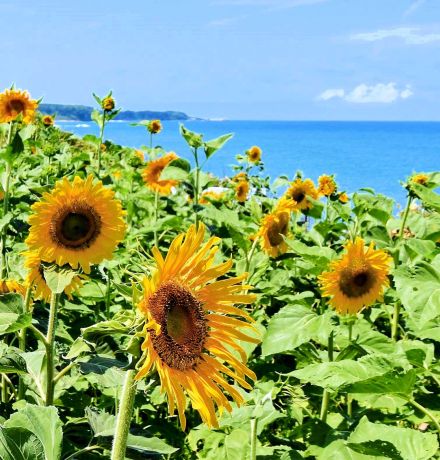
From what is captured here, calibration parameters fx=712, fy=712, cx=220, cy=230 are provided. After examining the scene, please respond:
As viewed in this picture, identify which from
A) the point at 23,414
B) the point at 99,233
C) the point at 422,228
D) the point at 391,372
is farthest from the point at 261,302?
the point at 23,414

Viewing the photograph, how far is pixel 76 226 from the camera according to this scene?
189cm

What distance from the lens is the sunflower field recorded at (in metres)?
1.18

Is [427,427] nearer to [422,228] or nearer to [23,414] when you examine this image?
[422,228]

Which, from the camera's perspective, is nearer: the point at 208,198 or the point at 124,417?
the point at 124,417

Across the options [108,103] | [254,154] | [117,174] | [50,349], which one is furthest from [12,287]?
[254,154]

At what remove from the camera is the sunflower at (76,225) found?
187 cm

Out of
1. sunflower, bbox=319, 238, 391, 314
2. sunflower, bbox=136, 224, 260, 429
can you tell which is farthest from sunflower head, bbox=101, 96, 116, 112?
sunflower, bbox=136, 224, 260, 429

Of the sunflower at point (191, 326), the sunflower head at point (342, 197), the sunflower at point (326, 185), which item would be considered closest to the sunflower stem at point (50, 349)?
the sunflower at point (191, 326)

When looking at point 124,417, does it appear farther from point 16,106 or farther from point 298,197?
point 16,106

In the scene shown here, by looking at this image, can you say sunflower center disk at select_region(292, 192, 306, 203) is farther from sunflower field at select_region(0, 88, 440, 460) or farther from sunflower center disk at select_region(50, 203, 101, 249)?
sunflower center disk at select_region(50, 203, 101, 249)

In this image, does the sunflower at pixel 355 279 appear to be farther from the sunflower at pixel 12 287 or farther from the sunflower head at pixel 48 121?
the sunflower head at pixel 48 121

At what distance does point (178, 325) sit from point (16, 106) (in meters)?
3.08

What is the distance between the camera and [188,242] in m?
1.18

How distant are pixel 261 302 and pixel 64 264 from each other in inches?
52.0
